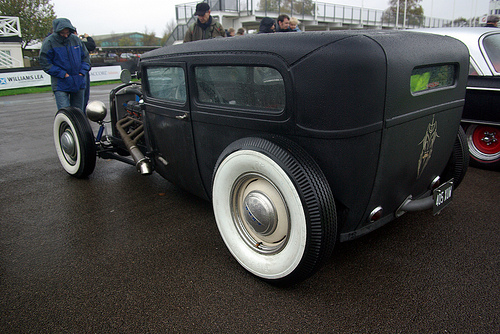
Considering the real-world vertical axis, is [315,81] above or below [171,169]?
above

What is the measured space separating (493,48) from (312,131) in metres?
3.33

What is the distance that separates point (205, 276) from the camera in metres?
2.26

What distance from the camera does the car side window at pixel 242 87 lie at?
6.66 feet

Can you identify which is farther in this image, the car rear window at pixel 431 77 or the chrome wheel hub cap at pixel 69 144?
the chrome wheel hub cap at pixel 69 144

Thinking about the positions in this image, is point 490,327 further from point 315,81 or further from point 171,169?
point 171,169

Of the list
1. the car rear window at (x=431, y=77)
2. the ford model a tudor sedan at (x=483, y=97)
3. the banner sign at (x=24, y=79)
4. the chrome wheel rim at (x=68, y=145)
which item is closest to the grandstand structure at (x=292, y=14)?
the banner sign at (x=24, y=79)

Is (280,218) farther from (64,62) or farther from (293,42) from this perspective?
(64,62)

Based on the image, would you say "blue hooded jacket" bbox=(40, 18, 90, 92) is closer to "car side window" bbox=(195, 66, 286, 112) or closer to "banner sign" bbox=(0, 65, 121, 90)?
"car side window" bbox=(195, 66, 286, 112)

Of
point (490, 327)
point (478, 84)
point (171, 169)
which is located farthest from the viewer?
point (478, 84)

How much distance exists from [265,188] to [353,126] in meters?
0.60

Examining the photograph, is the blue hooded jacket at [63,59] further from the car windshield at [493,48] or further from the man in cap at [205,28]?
the car windshield at [493,48]

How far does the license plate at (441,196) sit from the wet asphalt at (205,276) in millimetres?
356

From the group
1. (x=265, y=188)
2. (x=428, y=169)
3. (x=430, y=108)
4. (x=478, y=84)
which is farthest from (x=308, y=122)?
(x=478, y=84)

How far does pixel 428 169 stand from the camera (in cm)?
240
